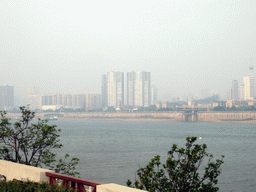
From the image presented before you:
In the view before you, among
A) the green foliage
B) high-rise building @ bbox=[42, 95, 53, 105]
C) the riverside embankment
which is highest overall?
high-rise building @ bbox=[42, 95, 53, 105]

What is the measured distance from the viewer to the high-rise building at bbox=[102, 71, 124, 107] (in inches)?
7180

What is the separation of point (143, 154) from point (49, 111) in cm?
12543

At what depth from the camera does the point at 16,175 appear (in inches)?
209

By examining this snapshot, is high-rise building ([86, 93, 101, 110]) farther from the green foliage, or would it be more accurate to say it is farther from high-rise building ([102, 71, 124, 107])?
the green foliage

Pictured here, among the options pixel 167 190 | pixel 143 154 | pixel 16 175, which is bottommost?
pixel 143 154

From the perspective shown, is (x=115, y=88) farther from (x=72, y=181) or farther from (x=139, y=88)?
(x=72, y=181)

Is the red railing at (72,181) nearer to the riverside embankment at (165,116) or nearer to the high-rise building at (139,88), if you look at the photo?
the riverside embankment at (165,116)

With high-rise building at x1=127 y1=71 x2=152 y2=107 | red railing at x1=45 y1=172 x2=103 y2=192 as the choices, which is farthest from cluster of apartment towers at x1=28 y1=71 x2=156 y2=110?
red railing at x1=45 y1=172 x2=103 y2=192

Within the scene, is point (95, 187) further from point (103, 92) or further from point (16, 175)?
point (103, 92)

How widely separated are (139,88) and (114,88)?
13064 millimetres

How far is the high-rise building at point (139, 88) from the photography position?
18788 cm

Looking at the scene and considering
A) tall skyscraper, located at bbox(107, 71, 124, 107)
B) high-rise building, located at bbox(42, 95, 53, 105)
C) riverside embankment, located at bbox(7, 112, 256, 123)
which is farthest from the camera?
high-rise building, located at bbox(42, 95, 53, 105)

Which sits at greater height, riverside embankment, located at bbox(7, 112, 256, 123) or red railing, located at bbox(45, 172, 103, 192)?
red railing, located at bbox(45, 172, 103, 192)

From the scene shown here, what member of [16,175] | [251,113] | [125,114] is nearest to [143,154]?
[16,175]
